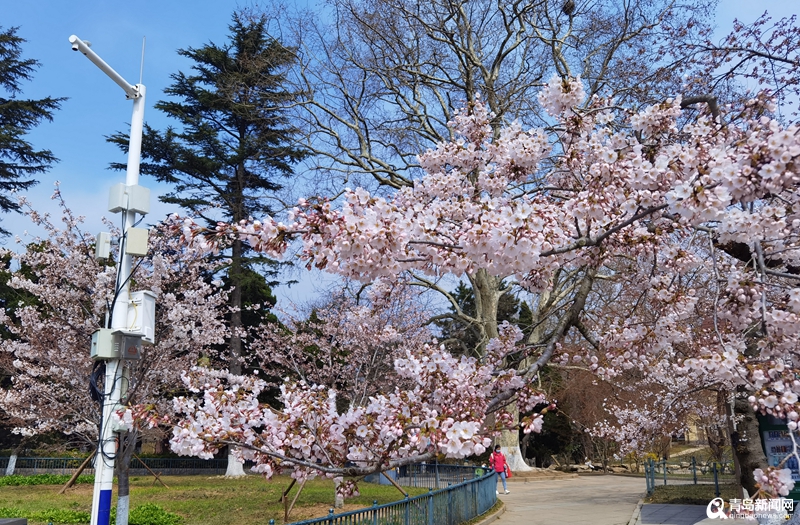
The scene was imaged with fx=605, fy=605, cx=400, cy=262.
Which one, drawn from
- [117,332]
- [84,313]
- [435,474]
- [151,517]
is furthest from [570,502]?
[117,332]

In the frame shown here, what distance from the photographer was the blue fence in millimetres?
5957

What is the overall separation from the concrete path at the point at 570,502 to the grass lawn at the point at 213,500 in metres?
2.63

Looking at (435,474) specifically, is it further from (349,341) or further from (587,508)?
(349,341)

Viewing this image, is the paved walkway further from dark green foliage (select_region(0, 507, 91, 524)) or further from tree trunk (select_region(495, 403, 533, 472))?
dark green foliage (select_region(0, 507, 91, 524))

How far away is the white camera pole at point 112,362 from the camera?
5.53m

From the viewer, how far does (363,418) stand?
14.4 feet

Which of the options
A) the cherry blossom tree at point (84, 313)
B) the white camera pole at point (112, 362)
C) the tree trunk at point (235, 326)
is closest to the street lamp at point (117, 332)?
the white camera pole at point (112, 362)

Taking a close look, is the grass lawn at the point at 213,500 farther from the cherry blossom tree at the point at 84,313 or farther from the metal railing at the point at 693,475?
the metal railing at the point at 693,475

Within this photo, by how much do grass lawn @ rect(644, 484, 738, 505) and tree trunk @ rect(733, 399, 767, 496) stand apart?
452 centimetres

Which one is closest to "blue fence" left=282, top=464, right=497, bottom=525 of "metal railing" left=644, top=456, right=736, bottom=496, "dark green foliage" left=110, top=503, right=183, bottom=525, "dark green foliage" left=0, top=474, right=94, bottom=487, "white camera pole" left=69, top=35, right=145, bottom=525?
"white camera pole" left=69, top=35, right=145, bottom=525

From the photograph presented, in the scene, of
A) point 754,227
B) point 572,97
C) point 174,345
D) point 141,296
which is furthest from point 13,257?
point 754,227

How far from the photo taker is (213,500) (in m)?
13.8

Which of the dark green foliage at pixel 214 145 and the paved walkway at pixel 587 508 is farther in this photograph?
the dark green foliage at pixel 214 145

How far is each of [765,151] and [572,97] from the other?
2.31m
